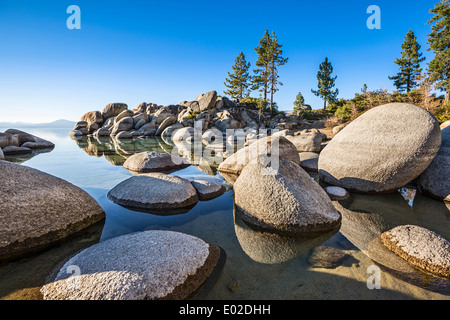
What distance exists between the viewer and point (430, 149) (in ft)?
16.3

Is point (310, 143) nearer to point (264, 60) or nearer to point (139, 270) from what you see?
point (139, 270)

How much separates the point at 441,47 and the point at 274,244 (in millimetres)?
33174

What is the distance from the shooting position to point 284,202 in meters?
3.78

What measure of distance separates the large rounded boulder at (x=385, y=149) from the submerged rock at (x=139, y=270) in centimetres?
488

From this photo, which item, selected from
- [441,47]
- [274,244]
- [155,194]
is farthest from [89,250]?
[441,47]

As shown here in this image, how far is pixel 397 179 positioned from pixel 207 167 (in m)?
6.68

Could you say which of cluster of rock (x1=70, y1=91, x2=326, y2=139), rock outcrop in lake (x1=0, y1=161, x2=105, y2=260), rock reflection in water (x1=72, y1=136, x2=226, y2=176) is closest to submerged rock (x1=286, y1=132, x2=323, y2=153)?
rock reflection in water (x1=72, y1=136, x2=226, y2=176)

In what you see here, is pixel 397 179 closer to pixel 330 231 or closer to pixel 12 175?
pixel 330 231

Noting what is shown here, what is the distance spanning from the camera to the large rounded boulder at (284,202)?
3.72m

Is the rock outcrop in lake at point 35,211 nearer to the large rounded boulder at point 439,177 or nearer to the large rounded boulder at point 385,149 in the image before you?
the large rounded boulder at point 385,149

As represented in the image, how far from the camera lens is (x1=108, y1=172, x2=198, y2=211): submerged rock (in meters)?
4.73

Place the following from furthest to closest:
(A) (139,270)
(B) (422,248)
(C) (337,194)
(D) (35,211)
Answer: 1. (C) (337,194)
2. (D) (35,211)
3. (B) (422,248)
4. (A) (139,270)
